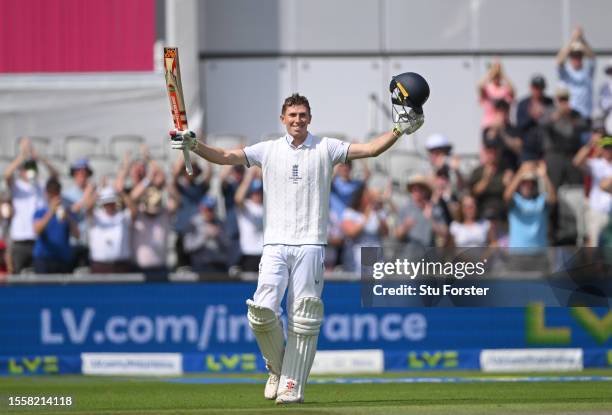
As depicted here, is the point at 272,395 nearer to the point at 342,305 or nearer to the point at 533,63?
the point at 342,305

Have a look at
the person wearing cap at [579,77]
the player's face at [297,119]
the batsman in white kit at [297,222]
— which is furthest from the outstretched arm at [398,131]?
the person wearing cap at [579,77]

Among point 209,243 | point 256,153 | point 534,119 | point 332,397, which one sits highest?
point 534,119

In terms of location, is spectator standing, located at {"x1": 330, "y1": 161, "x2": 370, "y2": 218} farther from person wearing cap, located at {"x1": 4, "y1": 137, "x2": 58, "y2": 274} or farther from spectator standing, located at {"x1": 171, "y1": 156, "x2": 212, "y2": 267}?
person wearing cap, located at {"x1": 4, "y1": 137, "x2": 58, "y2": 274}

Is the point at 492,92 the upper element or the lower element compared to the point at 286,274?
upper

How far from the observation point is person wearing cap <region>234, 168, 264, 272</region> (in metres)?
16.6

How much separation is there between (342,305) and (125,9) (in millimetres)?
8276

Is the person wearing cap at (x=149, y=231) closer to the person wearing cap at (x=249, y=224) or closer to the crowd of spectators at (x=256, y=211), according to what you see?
the crowd of spectators at (x=256, y=211)

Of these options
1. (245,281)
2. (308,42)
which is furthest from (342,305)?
(308,42)

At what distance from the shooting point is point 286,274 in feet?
32.4

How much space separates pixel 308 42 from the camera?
877 inches

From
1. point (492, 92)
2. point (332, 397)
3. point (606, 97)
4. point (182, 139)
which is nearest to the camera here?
point (182, 139)

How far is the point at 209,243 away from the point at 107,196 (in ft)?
4.80

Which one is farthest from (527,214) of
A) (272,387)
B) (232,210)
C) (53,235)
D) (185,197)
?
(272,387)

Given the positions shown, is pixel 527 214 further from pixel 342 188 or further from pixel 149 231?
pixel 149 231
